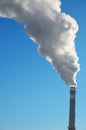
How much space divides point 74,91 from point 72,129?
5.33 meters

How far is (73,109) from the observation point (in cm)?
4759

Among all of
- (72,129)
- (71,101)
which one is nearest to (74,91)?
(71,101)

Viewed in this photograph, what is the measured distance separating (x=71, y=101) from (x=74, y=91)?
2.10 metres

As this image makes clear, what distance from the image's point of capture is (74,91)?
49688 mm

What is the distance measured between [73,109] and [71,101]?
1067 millimetres

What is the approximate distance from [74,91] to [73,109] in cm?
299

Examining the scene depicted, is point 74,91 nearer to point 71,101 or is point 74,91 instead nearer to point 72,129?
point 71,101

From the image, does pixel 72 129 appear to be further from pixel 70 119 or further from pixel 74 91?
pixel 74 91

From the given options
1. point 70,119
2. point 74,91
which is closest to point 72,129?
point 70,119

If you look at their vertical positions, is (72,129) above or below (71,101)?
below

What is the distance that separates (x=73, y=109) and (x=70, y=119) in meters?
1.30

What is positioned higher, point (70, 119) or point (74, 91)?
point (74, 91)

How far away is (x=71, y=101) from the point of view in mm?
48000

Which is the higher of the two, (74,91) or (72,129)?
(74,91)
